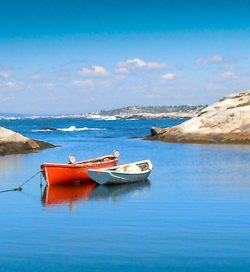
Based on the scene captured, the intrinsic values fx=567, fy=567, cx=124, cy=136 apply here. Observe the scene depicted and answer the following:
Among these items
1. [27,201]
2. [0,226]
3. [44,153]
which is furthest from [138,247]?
[44,153]

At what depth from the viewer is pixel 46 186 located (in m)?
37.7

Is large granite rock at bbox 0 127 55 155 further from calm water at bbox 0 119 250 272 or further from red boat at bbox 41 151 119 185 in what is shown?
red boat at bbox 41 151 119 185

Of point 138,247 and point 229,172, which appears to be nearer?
point 138,247

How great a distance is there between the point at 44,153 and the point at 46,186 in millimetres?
27104

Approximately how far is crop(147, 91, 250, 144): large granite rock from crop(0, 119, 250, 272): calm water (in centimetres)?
3127

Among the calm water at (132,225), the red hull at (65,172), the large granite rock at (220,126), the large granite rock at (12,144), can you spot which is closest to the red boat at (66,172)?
the red hull at (65,172)

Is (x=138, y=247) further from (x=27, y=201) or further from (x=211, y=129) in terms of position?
(x=211, y=129)

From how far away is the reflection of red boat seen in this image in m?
31.9

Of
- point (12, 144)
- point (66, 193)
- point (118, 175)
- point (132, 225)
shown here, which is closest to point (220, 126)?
point (12, 144)

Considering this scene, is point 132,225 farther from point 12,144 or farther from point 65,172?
point 12,144

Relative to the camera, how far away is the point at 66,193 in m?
34.9

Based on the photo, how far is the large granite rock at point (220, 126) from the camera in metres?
74.5

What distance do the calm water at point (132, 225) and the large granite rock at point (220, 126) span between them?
31271mm

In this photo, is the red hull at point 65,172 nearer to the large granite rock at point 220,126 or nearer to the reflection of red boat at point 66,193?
the reflection of red boat at point 66,193
